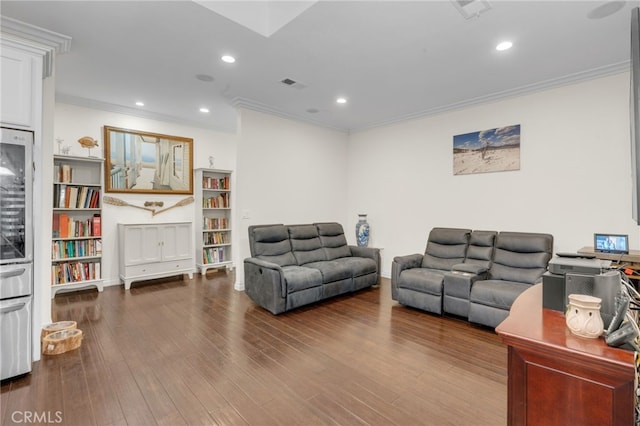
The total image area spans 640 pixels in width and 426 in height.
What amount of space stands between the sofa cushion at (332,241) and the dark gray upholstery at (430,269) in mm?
1087

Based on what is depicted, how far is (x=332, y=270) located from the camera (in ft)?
13.2

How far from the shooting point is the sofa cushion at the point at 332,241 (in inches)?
187

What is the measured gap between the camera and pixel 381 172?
17.9 ft

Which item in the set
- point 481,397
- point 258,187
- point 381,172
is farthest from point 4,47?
point 381,172

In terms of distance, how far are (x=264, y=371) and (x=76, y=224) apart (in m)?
3.87

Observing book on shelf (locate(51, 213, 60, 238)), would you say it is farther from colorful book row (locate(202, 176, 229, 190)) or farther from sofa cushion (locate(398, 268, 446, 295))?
sofa cushion (locate(398, 268, 446, 295))

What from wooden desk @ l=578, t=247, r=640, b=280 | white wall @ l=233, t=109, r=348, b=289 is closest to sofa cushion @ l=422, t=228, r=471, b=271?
wooden desk @ l=578, t=247, r=640, b=280

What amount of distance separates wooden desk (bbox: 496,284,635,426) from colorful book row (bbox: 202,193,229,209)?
5356mm

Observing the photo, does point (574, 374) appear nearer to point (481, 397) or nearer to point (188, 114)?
point (481, 397)

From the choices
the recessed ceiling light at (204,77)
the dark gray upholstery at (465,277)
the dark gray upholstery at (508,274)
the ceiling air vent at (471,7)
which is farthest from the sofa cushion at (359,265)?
the ceiling air vent at (471,7)

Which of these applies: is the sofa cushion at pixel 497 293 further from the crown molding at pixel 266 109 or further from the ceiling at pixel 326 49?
the crown molding at pixel 266 109

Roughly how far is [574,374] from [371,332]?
2236 mm

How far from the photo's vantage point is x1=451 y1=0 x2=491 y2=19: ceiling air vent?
2230mm

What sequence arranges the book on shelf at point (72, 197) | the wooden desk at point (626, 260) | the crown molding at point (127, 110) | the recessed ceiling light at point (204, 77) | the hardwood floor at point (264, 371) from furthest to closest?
1. the crown molding at point (127, 110)
2. the book on shelf at point (72, 197)
3. the recessed ceiling light at point (204, 77)
4. the wooden desk at point (626, 260)
5. the hardwood floor at point (264, 371)
